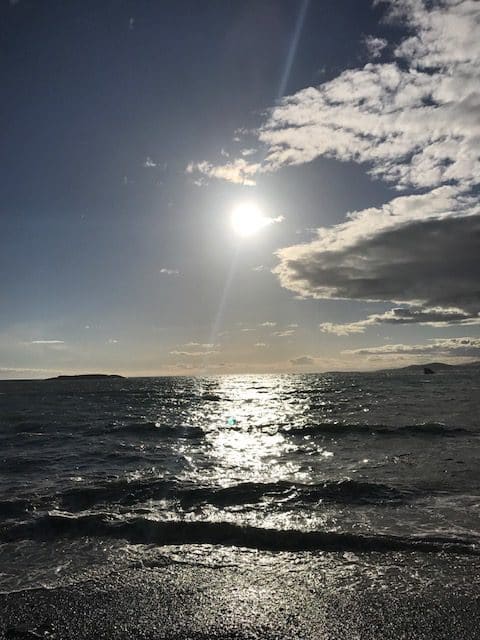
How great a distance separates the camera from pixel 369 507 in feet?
37.3

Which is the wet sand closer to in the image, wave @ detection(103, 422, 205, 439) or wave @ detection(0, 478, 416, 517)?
wave @ detection(0, 478, 416, 517)

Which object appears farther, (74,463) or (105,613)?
(74,463)

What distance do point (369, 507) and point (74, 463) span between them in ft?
41.2

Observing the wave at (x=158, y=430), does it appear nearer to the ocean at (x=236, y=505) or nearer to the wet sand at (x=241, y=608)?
the ocean at (x=236, y=505)

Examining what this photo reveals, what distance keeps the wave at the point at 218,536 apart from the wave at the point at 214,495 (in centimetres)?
133

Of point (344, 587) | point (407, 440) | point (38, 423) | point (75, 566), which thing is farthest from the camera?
point (38, 423)

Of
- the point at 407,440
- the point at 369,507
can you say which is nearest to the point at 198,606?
the point at 369,507

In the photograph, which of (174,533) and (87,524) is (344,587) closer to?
(174,533)

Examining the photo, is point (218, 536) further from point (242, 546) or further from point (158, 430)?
point (158, 430)

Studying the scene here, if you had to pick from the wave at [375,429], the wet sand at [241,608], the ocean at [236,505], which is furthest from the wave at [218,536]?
the wave at [375,429]

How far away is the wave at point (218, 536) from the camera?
336 inches

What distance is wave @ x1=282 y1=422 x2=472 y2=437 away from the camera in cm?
2603

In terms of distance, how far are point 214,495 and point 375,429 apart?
18.2 m

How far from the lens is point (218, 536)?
945 centimetres
